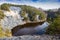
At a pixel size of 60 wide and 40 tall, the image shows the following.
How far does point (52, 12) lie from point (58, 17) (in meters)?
0.17

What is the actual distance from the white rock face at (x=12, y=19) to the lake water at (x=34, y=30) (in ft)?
0.56

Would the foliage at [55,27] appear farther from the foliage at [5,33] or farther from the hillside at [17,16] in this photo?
the foliage at [5,33]

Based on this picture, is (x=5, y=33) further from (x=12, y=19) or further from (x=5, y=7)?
(x=5, y=7)

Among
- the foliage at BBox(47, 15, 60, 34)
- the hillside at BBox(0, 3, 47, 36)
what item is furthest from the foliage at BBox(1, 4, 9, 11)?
the foliage at BBox(47, 15, 60, 34)

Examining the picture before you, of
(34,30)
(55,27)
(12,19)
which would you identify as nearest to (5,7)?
(12,19)

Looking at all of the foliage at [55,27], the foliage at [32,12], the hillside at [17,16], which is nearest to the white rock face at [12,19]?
the hillside at [17,16]

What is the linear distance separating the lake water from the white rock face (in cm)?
17

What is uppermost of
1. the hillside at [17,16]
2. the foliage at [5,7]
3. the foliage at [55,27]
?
the foliage at [5,7]

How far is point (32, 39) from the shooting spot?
11.8 feet

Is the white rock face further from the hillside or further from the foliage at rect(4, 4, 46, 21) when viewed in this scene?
the foliage at rect(4, 4, 46, 21)

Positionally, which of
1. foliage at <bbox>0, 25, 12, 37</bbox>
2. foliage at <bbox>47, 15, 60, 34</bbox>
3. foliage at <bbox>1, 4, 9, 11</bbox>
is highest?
foliage at <bbox>1, 4, 9, 11</bbox>

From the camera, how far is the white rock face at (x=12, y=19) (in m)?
3.72

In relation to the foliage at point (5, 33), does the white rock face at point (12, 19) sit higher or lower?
higher

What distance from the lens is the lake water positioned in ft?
12.2
